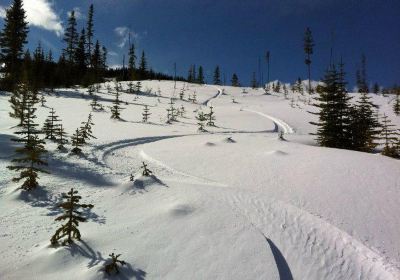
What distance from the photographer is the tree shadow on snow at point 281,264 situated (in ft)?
13.9

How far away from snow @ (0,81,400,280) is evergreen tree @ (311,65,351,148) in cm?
715

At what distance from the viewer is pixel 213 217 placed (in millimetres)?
5336

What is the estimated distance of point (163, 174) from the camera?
25.3ft

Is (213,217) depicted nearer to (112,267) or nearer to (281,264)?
(281,264)

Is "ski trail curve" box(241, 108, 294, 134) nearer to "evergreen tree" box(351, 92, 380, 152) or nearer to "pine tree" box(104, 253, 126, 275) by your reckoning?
"evergreen tree" box(351, 92, 380, 152)

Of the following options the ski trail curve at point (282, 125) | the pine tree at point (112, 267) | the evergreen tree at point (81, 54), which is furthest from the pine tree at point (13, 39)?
the pine tree at point (112, 267)

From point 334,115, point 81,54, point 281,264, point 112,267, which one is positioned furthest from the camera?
point 81,54

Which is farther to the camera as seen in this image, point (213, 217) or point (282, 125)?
point (282, 125)

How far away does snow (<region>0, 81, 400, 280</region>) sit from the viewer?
13.5ft

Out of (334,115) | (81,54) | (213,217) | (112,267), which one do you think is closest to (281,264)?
(213,217)

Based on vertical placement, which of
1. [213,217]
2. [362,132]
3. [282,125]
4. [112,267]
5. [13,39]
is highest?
[13,39]

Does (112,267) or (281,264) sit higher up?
(112,267)

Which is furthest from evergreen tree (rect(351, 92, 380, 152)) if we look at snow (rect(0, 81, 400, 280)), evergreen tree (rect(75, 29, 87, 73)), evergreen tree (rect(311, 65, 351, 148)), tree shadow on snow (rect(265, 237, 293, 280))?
evergreen tree (rect(75, 29, 87, 73))

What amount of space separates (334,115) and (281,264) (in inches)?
559
